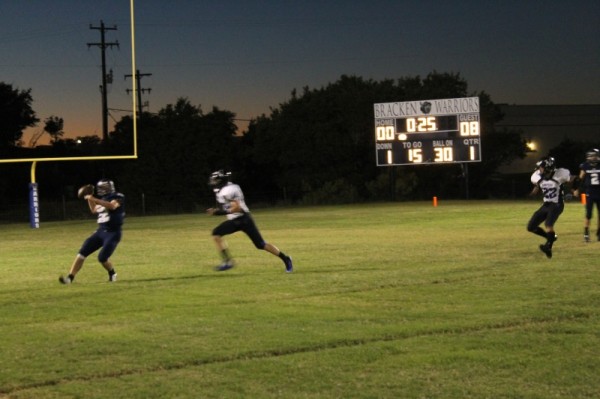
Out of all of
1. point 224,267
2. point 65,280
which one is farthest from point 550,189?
point 65,280

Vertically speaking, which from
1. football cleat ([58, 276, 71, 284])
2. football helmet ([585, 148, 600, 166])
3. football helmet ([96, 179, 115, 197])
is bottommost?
football cleat ([58, 276, 71, 284])

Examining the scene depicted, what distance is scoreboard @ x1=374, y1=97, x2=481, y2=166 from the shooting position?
4634 cm

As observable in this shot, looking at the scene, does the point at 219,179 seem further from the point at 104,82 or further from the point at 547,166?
the point at 104,82

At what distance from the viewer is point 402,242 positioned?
2062 centimetres

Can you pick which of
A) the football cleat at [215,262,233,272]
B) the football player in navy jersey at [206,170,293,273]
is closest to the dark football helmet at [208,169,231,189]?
the football player in navy jersey at [206,170,293,273]

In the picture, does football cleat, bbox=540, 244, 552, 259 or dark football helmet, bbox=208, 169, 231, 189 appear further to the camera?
football cleat, bbox=540, 244, 552, 259

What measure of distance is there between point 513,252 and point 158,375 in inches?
441

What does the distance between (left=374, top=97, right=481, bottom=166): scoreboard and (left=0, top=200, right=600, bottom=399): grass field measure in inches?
1135

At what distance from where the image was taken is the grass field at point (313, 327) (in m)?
6.72

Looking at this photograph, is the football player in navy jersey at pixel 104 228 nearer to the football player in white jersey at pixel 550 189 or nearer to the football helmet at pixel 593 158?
the football player in white jersey at pixel 550 189

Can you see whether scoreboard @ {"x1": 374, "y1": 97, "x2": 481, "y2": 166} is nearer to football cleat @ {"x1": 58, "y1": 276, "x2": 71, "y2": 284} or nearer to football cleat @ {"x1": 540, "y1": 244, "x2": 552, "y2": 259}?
football cleat @ {"x1": 540, "y1": 244, "x2": 552, "y2": 259}

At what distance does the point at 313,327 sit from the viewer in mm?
9039

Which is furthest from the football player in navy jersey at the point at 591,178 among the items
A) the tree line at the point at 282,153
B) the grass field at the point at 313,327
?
the tree line at the point at 282,153

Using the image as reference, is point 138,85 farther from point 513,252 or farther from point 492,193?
point 513,252
